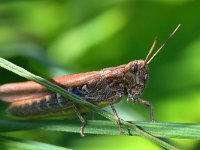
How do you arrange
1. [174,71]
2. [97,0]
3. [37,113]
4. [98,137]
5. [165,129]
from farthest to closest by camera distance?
1. [97,0]
2. [174,71]
3. [98,137]
4. [37,113]
5. [165,129]

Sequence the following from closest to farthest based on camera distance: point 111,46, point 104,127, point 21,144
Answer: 1. point 104,127
2. point 21,144
3. point 111,46

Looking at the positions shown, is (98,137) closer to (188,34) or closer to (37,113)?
(37,113)

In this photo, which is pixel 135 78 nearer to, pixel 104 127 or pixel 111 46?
pixel 104 127

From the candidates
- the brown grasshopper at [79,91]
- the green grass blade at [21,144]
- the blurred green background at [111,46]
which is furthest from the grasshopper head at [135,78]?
the green grass blade at [21,144]

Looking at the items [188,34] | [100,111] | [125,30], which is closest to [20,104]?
[100,111]

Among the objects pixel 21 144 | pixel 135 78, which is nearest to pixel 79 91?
pixel 135 78

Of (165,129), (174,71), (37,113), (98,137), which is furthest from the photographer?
(174,71)

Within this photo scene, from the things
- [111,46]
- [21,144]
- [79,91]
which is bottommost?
[21,144]

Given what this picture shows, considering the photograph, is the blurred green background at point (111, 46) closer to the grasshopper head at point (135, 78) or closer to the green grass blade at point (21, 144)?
the grasshopper head at point (135, 78)
